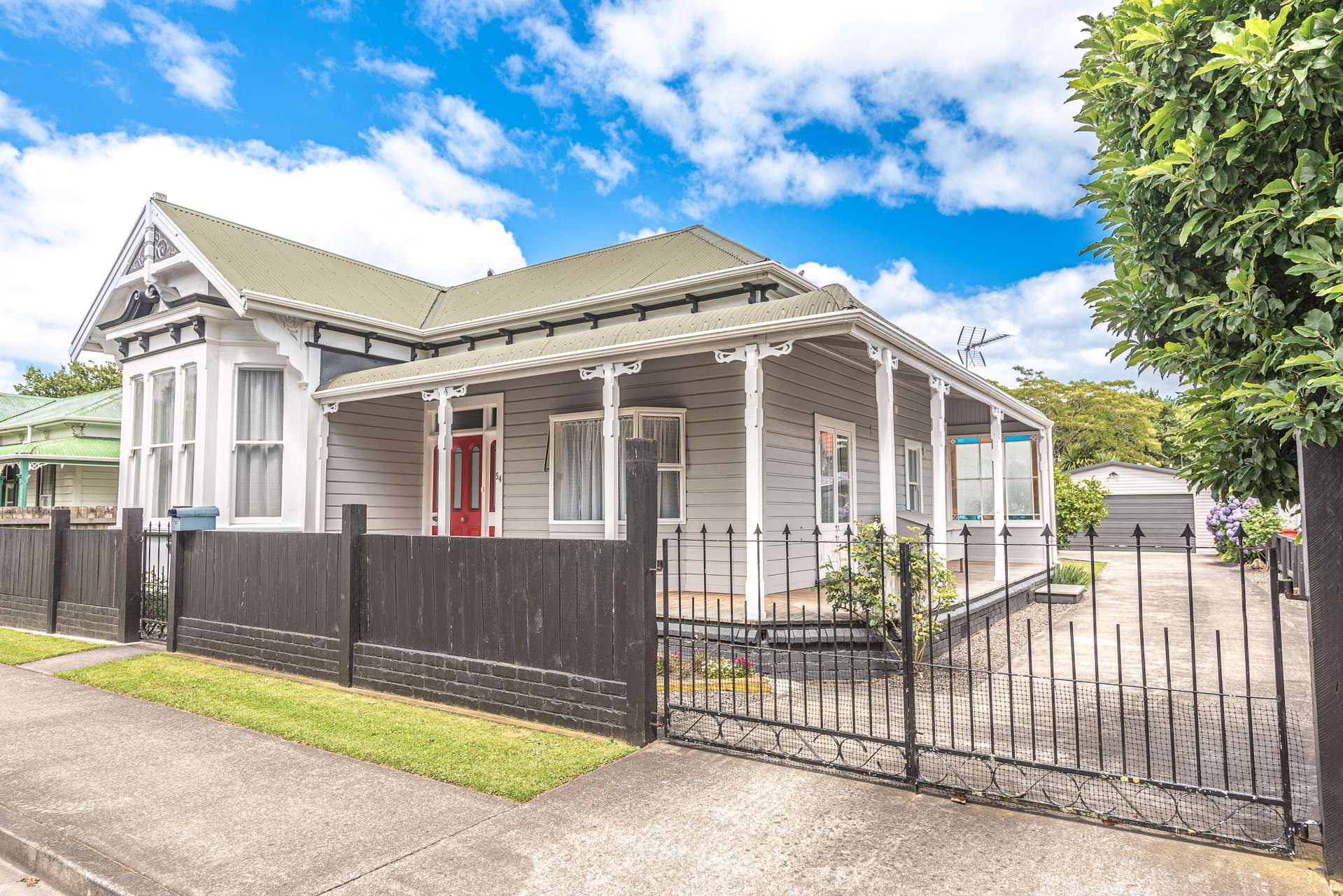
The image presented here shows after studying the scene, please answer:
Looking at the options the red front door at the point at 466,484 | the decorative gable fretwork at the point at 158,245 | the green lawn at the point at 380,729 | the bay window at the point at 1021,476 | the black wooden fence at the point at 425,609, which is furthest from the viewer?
the bay window at the point at 1021,476

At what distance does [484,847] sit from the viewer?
3682mm

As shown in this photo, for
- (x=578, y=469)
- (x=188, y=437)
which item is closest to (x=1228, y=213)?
(x=578, y=469)

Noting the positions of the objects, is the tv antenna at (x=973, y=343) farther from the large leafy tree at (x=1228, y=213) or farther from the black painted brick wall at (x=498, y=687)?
the large leafy tree at (x=1228, y=213)

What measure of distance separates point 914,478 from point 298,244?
1240cm

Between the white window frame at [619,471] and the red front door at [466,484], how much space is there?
60.0 inches

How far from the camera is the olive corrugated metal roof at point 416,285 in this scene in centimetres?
1155

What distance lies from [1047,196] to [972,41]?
22187 mm

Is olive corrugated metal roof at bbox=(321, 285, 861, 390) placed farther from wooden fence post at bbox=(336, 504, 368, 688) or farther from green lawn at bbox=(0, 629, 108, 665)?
green lawn at bbox=(0, 629, 108, 665)

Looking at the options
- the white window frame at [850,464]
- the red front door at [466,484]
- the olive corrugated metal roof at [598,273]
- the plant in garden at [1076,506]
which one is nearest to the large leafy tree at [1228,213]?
the white window frame at [850,464]

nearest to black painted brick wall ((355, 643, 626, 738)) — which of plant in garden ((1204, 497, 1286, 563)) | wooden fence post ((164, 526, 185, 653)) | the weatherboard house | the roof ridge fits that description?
the weatherboard house

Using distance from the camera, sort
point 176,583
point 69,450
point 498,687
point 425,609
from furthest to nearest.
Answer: point 69,450 → point 176,583 → point 425,609 → point 498,687

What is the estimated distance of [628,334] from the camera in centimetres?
894

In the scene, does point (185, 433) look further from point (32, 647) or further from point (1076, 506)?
point (1076, 506)

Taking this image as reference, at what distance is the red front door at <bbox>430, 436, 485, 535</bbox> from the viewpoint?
12305 mm
